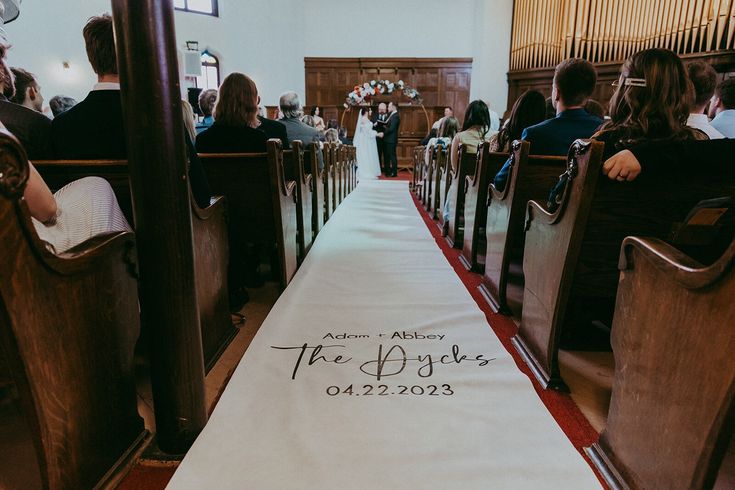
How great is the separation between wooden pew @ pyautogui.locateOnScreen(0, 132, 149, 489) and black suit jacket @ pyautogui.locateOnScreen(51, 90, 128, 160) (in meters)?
0.66

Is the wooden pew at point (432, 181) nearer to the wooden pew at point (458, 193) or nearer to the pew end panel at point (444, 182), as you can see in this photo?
Answer: the pew end panel at point (444, 182)

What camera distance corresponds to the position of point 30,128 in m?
1.75

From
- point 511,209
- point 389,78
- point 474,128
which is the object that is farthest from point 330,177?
point 389,78

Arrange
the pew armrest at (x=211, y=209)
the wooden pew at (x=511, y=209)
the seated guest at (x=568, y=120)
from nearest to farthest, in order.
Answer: the pew armrest at (x=211, y=209), the wooden pew at (x=511, y=209), the seated guest at (x=568, y=120)

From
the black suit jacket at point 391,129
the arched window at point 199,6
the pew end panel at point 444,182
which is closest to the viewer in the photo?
the pew end panel at point 444,182

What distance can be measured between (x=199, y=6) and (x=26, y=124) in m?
11.3

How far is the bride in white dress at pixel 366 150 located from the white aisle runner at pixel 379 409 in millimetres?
7996

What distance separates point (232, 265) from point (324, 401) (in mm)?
1331

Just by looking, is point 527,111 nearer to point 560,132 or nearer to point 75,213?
point 560,132

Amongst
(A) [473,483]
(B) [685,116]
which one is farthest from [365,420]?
(B) [685,116]

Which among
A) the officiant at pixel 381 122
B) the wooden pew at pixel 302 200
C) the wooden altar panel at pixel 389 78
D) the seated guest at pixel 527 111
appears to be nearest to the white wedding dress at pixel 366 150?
the officiant at pixel 381 122

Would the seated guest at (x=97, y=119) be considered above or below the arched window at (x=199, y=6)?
below

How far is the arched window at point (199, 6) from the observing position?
10917 millimetres

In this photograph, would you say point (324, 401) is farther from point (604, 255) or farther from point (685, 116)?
point (685, 116)
